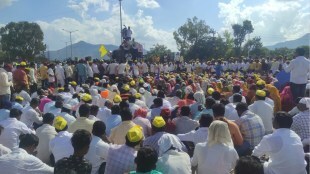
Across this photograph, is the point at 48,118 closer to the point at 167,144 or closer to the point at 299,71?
the point at 167,144

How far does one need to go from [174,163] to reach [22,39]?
6675cm

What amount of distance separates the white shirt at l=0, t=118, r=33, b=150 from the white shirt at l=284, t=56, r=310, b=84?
6.85 m

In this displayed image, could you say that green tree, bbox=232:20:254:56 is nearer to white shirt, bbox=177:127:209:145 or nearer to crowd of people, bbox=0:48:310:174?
crowd of people, bbox=0:48:310:174

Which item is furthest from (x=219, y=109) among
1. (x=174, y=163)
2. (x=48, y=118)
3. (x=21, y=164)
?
(x=21, y=164)

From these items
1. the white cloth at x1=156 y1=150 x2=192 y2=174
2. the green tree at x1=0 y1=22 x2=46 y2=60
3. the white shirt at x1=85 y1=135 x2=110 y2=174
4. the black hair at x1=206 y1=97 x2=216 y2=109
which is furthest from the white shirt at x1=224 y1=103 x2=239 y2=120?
the green tree at x1=0 y1=22 x2=46 y2=60

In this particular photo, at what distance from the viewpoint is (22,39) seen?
2576 inches

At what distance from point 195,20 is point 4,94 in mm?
54093

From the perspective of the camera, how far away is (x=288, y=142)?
169 inches

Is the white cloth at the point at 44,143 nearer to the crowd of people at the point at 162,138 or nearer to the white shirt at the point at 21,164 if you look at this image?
the crowd of people at the point at 162,138

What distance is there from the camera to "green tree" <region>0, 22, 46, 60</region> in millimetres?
63125

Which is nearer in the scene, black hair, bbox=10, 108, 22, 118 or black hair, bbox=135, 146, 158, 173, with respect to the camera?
black hair, bbox=135, 146, 158, 173

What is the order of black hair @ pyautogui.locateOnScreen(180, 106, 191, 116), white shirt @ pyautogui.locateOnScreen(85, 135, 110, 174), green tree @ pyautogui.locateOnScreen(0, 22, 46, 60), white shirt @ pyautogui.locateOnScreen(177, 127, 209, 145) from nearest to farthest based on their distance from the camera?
white shirt @ pyautogui.locateOnScreen(85, 135, 110, 174) → white shirt @ pyautogui.locateOnScreen(177, 127, 209, 145) → black hair @ pyautogui.locateOnScreen(180, 106, 191, 116) → green tree @ pyautogui.locateOnScreen(0, 22, 46, 60)

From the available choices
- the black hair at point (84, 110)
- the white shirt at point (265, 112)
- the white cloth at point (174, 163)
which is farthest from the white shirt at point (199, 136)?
the white shirt at point (265, 112)

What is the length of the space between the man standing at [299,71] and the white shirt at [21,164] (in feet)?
24.3
